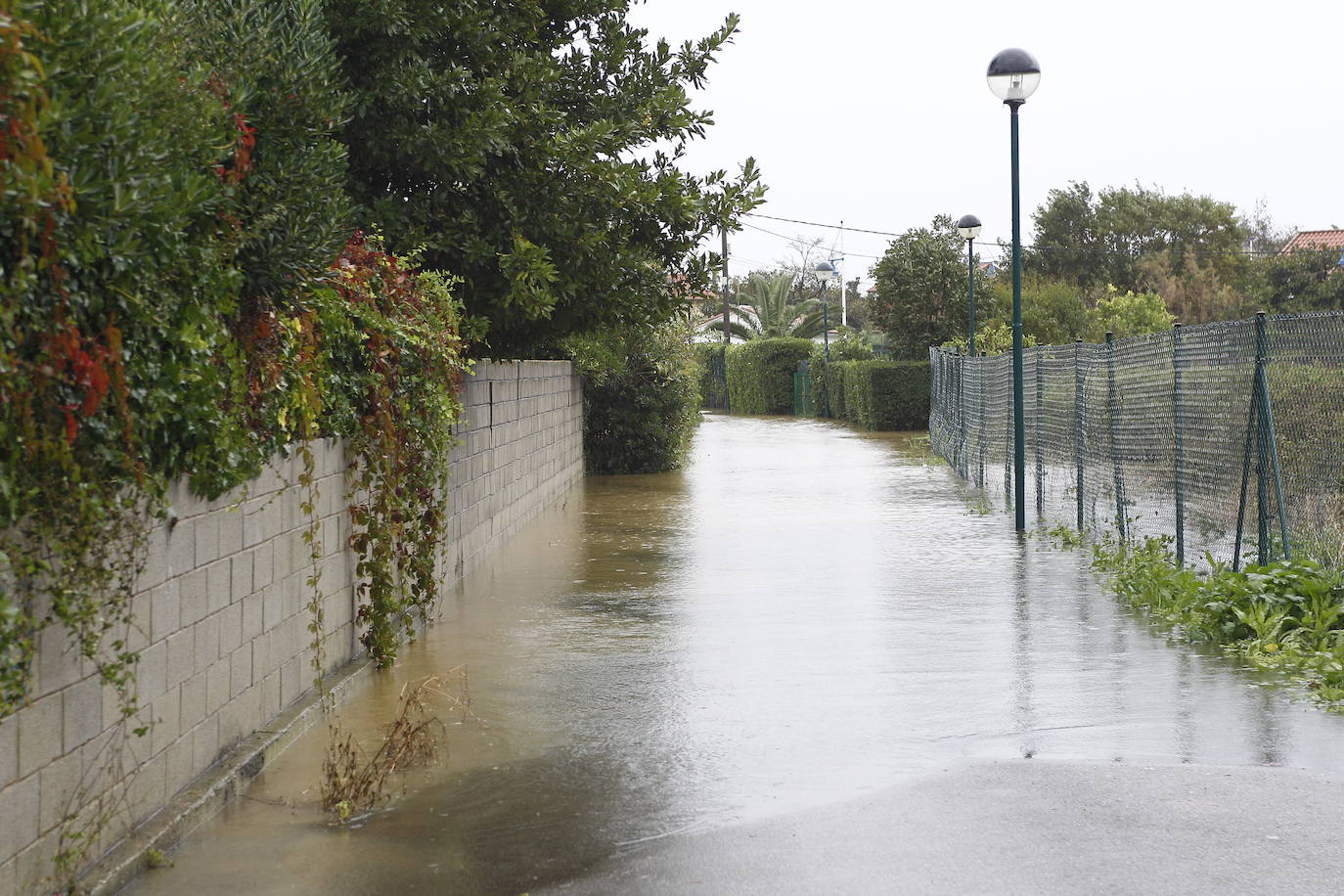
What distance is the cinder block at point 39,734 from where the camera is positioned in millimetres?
3967

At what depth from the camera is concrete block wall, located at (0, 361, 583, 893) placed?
406cm

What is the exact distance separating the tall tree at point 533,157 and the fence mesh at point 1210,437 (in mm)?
3708

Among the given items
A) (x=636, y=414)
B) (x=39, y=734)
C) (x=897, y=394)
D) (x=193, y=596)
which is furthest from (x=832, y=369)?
(x=39, y=734)

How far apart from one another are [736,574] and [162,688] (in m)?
6.84

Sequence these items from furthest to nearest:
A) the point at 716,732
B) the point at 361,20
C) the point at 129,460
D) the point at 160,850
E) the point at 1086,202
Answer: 1. the point at 1086,202
2. the point at 361,20
3. the point at 716,732
4. the point at 160,850
5. the point at 129,460

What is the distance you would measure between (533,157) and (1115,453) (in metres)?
5.36

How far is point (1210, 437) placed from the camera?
9.99 m

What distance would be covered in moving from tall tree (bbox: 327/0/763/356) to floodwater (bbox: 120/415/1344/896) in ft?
7.64

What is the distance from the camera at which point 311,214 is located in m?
5.88

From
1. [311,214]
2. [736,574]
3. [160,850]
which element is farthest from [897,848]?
[736,574]

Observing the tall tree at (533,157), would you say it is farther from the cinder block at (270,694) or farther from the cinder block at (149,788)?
the cinder block at (149,788)

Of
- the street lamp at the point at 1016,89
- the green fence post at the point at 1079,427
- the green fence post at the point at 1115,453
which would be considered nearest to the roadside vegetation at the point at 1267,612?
the green fence post at the point at 1115,453

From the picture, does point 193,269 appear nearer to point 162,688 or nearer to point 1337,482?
point 162,688

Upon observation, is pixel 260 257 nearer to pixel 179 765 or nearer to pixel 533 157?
pixel 179 765
